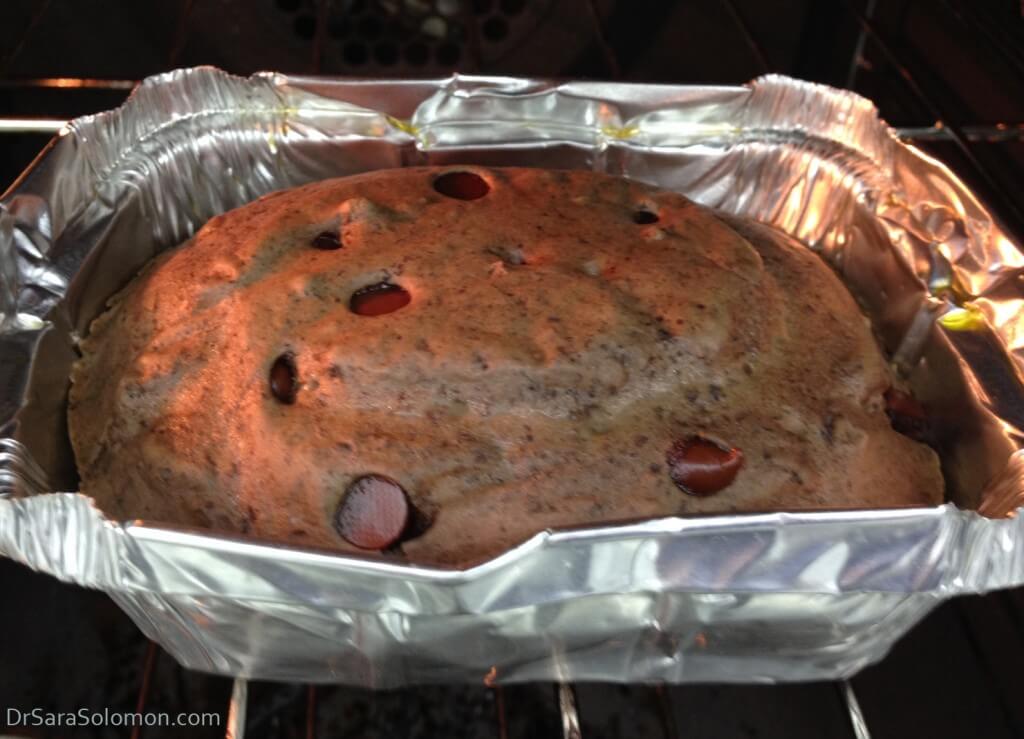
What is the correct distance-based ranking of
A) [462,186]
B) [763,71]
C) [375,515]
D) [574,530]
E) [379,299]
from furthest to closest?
[763,71]
[462,186]
[379,299]
[375,515]
[574,530]

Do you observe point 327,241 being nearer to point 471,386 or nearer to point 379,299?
point 379,299

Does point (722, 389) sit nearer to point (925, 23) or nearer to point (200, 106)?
point (200, 106)

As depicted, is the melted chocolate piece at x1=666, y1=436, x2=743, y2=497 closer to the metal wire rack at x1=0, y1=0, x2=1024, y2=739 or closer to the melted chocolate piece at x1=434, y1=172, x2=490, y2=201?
the metal wire rack at x1=0, y1=0, x2=1024, y2=739

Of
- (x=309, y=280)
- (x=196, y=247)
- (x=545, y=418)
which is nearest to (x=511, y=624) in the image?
(x=545, y=418)

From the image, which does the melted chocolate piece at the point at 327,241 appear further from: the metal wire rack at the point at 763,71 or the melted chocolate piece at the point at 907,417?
the melted chocolate piece at the point at 907,417

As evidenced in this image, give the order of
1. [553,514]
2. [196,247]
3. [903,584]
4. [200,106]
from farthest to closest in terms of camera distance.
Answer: [200,106] → [196,247] → [553,514] → [903,584]

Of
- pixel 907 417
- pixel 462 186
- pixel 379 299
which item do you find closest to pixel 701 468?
pixel 907 417
